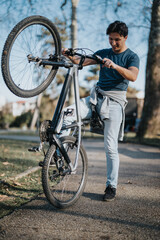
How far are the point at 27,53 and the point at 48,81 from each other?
1.34 feet

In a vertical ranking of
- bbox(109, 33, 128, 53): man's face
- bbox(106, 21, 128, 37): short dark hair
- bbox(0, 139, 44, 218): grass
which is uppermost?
bbox(106, 21, 128, 37): short dark hair

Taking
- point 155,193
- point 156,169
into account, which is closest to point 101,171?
point 156,169

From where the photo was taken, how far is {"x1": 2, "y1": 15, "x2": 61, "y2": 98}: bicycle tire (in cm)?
254

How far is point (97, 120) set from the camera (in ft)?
10.5

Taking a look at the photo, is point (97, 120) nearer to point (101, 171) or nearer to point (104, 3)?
point (101, 171)

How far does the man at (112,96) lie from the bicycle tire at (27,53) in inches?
15.6

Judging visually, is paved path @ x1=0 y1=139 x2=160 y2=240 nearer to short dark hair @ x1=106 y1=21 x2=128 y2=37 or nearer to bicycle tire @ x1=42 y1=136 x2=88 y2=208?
bicycle tire @ x1=42 y1=136 x2=88 y2=208

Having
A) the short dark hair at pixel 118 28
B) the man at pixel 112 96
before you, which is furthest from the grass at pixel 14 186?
the short dark hair at pixel 118 28

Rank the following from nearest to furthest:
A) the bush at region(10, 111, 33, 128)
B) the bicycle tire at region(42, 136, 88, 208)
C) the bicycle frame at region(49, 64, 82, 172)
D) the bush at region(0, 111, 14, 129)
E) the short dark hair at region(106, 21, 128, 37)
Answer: the bicycle tire at region(42, 136, 88, 208) → the bicycle frame at region(49, 64, 82, 172) → the short dark hair at region(106, 21, 128, 37) → the bush at region(0, 111, 14, 129) → the bush at region(10, 111, 33, 128)

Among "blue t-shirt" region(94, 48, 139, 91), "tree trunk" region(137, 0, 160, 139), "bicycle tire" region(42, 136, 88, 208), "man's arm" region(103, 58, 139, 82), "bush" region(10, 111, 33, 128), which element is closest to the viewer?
"bicycle tire" region(42, 136, 88, 208)

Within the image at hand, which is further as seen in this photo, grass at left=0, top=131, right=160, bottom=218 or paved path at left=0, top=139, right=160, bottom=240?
grass at left=0, top=131, right=160, bottom=218

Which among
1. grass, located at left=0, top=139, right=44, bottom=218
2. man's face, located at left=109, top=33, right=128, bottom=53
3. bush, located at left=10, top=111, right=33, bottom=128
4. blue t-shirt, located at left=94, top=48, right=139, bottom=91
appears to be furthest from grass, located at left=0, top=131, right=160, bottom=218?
bush, located at left=10, top=111, right=33, bottom=128

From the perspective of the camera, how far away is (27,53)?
291 cm

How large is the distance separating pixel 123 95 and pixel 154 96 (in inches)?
323
